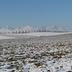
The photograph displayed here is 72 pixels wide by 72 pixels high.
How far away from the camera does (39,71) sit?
42.4ft

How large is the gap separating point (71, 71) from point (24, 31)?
190 feet

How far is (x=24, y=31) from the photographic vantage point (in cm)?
7012

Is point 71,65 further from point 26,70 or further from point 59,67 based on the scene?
point 26,70

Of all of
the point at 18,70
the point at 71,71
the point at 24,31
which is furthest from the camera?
the point at 24,31

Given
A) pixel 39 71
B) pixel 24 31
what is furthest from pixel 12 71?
pixel 24 31

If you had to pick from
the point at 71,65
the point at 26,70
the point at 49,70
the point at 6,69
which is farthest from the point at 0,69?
the point at 71,65

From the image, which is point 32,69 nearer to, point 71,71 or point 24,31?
point 71,71

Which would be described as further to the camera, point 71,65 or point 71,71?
point 71,65

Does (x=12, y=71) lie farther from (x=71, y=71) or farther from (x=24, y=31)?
(x=24, y=31)

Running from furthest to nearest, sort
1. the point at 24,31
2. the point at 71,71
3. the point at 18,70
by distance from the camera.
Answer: the point at 24,31 < the point at 18,70 < the point at 71,71

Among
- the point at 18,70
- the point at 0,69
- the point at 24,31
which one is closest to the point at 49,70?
the point at 18,70

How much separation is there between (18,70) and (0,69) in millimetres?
931

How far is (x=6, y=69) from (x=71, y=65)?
3.11 m

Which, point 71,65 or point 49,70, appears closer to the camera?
point 49,70
